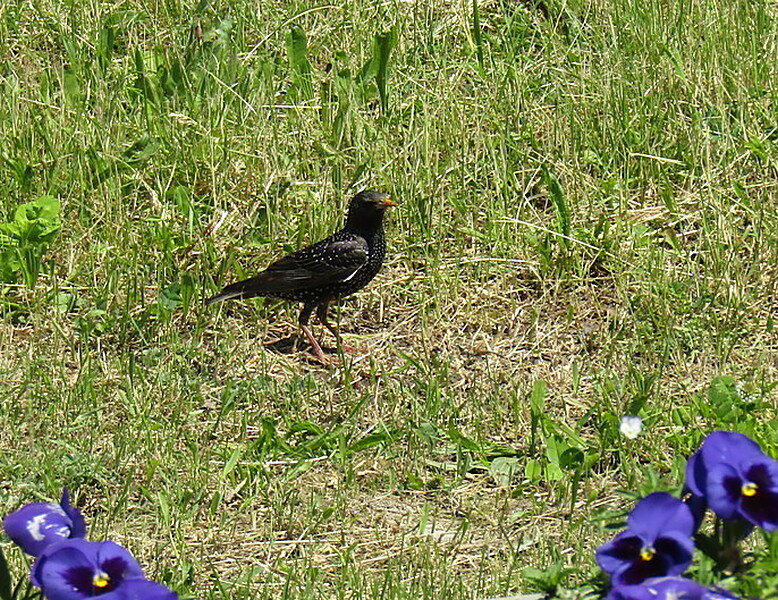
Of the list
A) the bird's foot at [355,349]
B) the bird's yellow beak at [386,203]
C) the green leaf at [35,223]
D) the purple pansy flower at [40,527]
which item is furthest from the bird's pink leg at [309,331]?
the purple pansy flower at [40,527]

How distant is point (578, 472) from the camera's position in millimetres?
4531

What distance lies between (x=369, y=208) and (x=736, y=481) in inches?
147

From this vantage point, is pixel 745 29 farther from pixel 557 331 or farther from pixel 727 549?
pixel 727 549

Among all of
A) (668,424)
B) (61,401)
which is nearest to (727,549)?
(668,424)

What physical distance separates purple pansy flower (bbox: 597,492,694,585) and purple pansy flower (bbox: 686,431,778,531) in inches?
2.3

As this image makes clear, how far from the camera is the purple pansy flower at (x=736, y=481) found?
2.15 meters

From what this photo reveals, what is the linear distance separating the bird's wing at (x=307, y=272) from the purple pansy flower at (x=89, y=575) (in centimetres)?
341

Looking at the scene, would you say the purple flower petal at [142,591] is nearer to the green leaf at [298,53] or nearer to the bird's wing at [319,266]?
the bird's wing at [319,266]

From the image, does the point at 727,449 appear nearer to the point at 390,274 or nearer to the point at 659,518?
the point at 659,518

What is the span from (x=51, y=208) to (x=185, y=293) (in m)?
0.85

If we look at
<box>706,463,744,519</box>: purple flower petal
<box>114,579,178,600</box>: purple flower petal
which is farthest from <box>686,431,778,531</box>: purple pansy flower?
<box>114,579,178,600</box>: purple flower petal

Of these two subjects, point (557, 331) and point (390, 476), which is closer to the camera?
point (390, 476)

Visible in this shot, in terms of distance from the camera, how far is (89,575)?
7.01 ft

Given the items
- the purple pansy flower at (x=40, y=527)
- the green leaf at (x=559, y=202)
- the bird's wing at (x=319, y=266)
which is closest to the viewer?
the purple pansy flower at (x=40, y=527)
